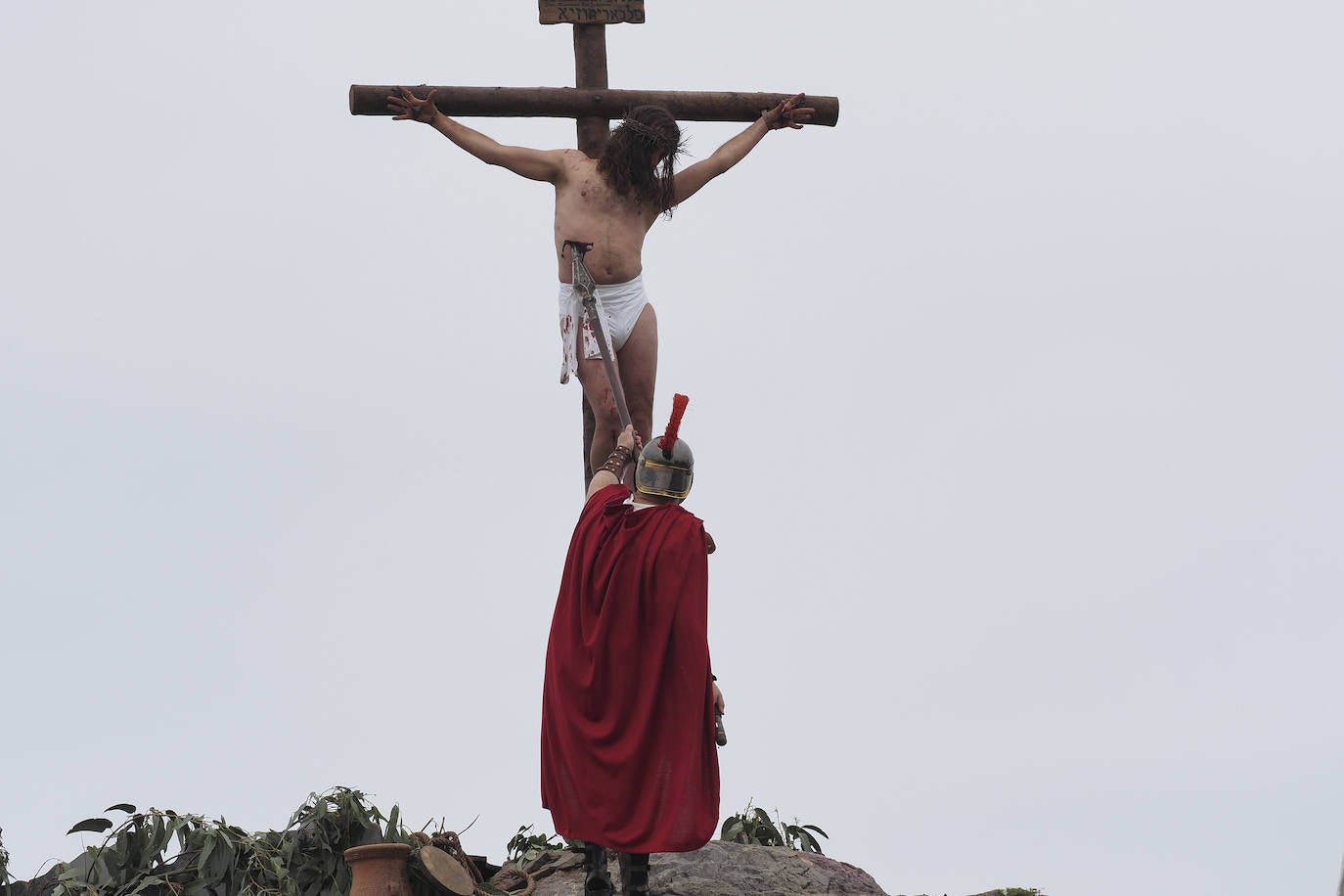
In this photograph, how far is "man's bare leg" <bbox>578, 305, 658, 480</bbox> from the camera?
9828mm

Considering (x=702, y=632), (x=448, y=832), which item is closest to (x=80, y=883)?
(x=448, y=832)

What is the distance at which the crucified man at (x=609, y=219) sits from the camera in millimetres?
9828

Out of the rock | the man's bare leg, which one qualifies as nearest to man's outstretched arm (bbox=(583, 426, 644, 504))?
the man's bare leg

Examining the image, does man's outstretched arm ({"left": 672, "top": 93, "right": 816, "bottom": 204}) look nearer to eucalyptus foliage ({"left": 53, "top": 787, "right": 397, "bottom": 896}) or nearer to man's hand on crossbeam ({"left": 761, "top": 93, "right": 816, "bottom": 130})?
man's hand on crossbeam ({"left": 761, "top": 93, "right": 816, "bottom": 130})

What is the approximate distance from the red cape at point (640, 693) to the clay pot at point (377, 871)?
3.98ft

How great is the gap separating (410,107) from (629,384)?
1.83m

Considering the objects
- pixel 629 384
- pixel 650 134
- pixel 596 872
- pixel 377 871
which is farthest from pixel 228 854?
pixel 650 134

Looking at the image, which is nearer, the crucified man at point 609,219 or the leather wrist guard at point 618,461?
the leather wrist guard at point 618,461

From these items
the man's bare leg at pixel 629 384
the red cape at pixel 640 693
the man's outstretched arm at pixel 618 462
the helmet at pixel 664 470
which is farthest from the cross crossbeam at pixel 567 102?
the red cape at pixel 640 693

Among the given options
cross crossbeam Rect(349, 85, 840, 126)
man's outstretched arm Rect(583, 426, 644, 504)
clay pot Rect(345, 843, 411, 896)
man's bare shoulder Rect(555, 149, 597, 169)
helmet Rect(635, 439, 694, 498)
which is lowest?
clay pot Rect(345, 843, 411, 896)

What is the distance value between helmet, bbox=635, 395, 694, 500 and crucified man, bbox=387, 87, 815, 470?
3.43 ft

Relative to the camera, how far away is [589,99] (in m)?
10.3

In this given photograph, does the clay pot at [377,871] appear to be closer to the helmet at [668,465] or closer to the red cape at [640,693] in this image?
the red cape at [640,693]

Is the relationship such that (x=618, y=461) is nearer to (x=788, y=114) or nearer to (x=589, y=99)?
(x=589, y=99)
